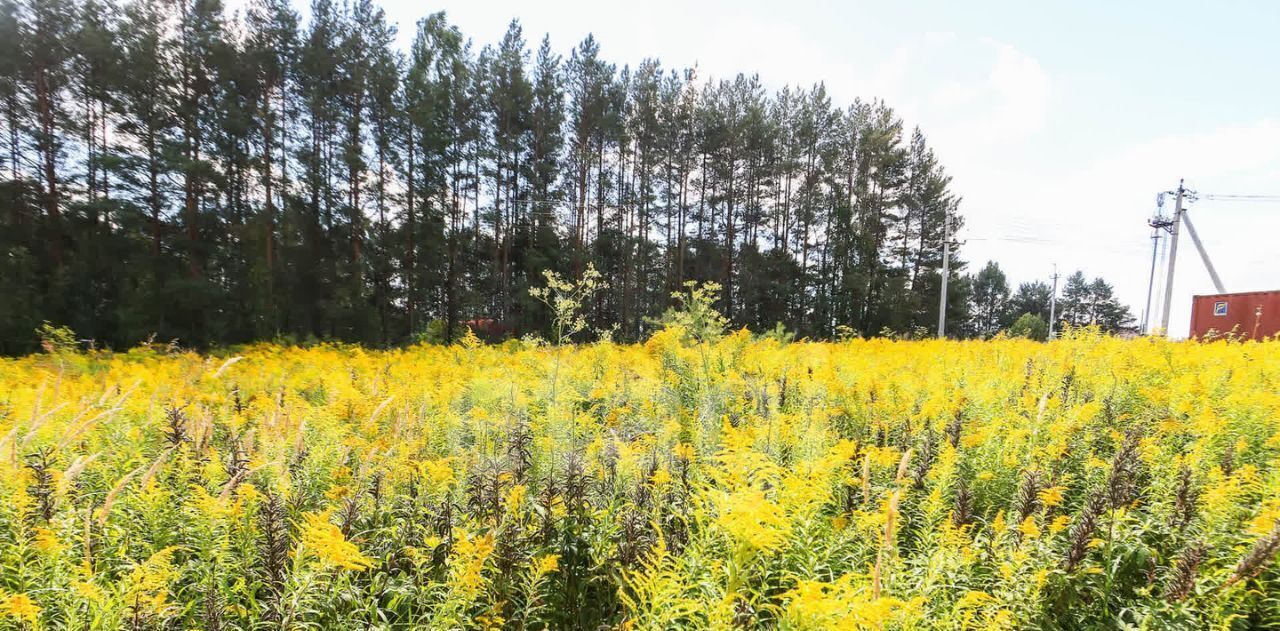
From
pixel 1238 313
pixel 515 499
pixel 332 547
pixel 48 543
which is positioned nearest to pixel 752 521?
pixel 515 499

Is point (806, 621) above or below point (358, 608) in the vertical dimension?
above

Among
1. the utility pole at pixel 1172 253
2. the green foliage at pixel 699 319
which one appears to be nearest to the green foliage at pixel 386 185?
the green foliage at pixel 699 319

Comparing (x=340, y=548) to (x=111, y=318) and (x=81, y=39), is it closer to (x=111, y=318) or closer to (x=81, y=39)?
(x=111, y=318)

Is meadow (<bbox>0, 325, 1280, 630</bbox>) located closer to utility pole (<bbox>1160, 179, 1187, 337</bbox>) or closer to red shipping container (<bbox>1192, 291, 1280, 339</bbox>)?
red shipping container (<bbox>1192, 291, 1280, 339</bbox>)

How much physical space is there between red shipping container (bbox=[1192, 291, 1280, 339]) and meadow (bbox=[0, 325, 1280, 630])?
16.2 metres

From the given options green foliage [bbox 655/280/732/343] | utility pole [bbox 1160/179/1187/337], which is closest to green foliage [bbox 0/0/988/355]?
green foliage [bbox 655/280/732/343]

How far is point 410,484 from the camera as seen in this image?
2.26 meters

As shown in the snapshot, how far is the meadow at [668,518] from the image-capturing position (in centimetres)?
146

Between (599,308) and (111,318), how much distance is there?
18483 millimetres

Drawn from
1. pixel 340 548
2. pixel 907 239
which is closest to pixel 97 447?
pixel 340 548

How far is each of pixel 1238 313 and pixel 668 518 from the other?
22.1 m

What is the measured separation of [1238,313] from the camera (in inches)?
579

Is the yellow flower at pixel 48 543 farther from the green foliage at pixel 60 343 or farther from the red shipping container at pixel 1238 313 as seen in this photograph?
the red shipping container at pixel 1238 313

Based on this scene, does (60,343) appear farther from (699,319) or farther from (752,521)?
(752,521)
